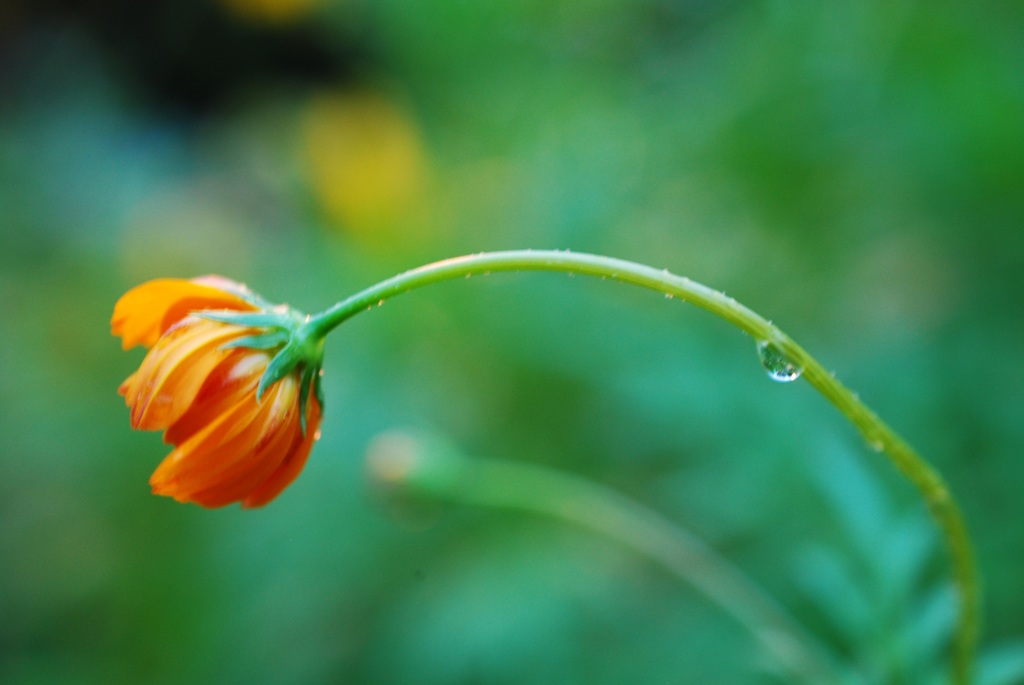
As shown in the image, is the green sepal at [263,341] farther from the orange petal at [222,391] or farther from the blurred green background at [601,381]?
the blurred green background at [601,381]

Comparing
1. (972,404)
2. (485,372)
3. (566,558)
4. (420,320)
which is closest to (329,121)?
(420,320)

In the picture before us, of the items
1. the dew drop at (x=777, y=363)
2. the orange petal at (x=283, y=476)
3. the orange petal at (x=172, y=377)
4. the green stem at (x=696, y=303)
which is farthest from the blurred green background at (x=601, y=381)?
the orange petal at (x=172, y=377)

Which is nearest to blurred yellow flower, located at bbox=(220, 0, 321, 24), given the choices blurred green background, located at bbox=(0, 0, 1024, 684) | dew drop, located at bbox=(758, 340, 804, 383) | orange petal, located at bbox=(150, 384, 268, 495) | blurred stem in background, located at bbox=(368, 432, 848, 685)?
blurred green background, located at bbox=(0, 0, 1024, 684)

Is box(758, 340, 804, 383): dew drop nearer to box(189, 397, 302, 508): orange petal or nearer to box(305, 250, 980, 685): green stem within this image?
box(305, 250, 980, 685): green stem

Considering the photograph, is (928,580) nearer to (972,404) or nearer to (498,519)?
(972,404)

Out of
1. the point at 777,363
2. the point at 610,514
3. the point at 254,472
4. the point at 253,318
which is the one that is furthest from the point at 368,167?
the point at 777,363

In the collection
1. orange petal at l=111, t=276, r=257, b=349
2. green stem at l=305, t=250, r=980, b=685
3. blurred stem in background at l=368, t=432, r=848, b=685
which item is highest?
blurred stem in background at l=368, t=432, r=848, b=685
